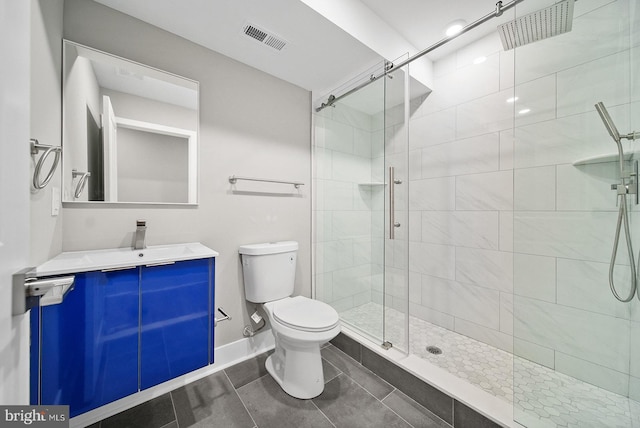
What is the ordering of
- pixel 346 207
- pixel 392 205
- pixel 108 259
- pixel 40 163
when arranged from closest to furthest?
pixel 40 163
pixel 108 259
pixel 392 205
pixel 346 207

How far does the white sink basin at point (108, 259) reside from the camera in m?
0.97

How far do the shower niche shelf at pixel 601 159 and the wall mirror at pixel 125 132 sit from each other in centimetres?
213

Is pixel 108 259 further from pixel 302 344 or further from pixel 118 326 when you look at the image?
pixel 302 344

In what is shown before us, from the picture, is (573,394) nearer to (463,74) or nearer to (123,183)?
(463,74)

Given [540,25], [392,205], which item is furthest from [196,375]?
[540,25]

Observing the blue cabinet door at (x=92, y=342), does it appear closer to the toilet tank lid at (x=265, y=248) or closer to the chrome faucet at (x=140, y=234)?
the chrome faucet at (x=140, y=234)

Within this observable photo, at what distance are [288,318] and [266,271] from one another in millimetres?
416

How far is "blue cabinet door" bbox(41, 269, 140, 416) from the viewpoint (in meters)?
0.94

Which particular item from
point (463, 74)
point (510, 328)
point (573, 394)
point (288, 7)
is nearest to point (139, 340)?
point (288, 7)

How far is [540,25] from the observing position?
4.19ft

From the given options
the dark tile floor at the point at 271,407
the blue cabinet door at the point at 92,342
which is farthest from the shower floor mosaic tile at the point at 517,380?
the blue cabinet door at the point at 92,342

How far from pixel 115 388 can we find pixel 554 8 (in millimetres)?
2703

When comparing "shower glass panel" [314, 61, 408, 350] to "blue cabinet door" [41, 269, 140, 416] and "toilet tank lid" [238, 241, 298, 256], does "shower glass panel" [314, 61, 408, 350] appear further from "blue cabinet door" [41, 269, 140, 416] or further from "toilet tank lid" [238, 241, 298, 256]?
"blue cabinet door" [41, 269, 140, 416]

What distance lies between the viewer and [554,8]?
3.95 feet
